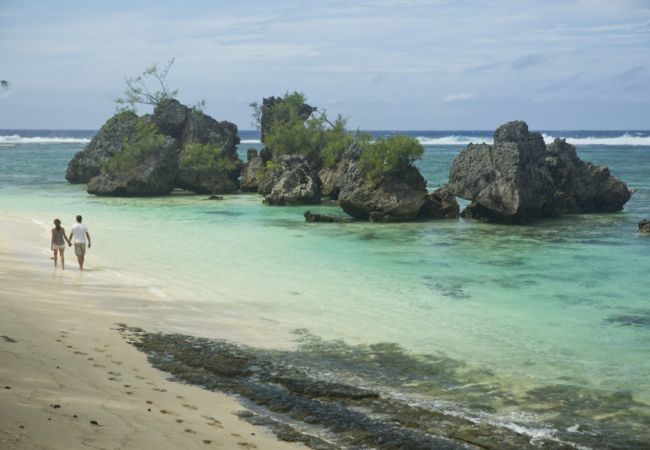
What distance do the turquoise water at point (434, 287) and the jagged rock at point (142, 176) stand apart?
9170 mm

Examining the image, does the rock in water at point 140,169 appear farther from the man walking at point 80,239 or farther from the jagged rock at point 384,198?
the man walking at point 80,239

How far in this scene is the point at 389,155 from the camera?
33781mm

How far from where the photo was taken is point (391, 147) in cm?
3372

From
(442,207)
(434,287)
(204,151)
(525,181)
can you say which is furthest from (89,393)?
(204,151)

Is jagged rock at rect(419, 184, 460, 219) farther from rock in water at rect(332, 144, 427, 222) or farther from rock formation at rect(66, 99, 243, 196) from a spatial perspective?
rock formation at rect(66, 99, 243, 196)

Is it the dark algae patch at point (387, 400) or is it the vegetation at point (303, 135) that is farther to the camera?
the vegetation at point (303, 135)

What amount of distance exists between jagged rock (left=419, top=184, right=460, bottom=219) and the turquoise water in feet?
7.16

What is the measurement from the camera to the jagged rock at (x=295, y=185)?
133 feet

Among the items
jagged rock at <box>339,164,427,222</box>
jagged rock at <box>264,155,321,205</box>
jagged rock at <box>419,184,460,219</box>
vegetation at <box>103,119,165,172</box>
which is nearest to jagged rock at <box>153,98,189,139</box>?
vegetation at <box>103,119,165,172</box>

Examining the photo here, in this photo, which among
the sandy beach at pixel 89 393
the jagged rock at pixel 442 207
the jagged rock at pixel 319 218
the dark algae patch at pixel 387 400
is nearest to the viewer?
the sandy beach at pixel 89 393

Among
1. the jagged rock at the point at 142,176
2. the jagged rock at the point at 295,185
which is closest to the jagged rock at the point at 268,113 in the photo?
the jagged rock at the point at 142,176

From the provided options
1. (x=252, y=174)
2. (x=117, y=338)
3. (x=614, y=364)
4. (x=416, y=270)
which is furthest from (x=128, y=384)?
(x=252, y=174)

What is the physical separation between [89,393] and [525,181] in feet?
88.0

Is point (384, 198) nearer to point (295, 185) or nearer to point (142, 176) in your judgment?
point (295, 185)
